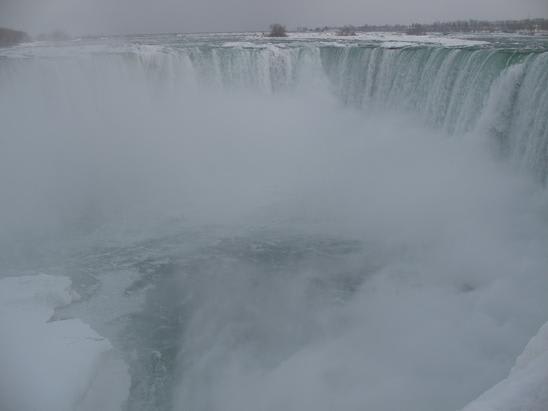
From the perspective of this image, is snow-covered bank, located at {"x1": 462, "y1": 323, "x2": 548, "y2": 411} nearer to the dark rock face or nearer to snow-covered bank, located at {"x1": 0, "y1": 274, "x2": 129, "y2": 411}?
snow-covered bank, located at {"x1": 0, "y1": 274, "x2": 129, "y2": 411}

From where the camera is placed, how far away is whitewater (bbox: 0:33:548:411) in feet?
17.4

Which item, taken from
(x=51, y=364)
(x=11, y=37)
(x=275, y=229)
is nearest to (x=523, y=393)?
(x=51, y=364)

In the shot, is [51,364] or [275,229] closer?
[51,364]

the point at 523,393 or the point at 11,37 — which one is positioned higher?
the point at 523,393

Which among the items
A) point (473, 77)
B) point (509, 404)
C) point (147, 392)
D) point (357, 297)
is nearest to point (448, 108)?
point (473, 77)

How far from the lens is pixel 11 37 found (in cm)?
2383

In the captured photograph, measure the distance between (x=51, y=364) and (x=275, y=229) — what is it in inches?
195

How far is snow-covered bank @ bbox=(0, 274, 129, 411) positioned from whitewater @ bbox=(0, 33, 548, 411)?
0.02 m

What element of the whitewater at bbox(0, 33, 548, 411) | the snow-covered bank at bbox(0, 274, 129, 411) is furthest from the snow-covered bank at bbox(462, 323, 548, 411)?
the snow-covered bank at bbox(0, 274, 129, 411)

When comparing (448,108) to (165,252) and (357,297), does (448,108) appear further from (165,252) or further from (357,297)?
(165,252)

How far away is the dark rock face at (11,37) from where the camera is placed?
891 inches

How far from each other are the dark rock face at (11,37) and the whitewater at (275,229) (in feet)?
33.0

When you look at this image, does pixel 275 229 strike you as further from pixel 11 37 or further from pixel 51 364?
pixel 11 37

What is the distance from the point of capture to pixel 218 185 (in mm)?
11930
